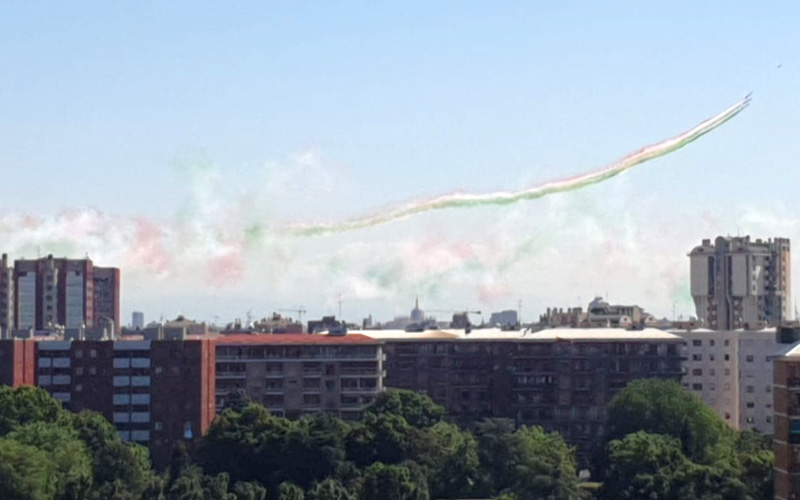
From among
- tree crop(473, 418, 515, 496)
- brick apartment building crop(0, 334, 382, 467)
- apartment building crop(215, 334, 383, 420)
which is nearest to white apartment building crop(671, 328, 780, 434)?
apartment building crop(215, 334, 383, 420)

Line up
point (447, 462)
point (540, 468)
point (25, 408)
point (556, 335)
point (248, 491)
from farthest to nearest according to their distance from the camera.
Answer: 1. point (556, 335)
2. point (25, 408)
3. point (447, 462)
4. point (540, 468)
5. point (248, 491)

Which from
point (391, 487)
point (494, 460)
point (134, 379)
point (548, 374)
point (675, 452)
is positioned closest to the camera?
point (391, 487)

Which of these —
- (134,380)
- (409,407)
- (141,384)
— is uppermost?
(134,380)

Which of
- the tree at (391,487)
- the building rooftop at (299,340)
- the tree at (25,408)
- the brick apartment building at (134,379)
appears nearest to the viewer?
the tree at (391,487)

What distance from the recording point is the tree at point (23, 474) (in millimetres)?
122062

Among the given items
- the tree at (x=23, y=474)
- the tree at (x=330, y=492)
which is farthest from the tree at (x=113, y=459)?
the tree at (x=330, y=492)

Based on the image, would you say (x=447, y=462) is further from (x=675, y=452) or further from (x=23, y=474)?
A: (x=23, y=474)

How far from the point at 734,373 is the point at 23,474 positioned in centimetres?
8052

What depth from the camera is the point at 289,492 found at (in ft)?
414

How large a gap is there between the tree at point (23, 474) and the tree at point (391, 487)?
2029 cm

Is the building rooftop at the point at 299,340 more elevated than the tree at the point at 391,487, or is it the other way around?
the building rooftop at the point at 299,340

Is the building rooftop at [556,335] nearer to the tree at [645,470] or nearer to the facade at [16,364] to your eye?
the facade at [16,364]

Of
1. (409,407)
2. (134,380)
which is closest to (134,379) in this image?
(134,380)

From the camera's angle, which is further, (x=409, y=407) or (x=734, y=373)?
(x=734, y=373)
